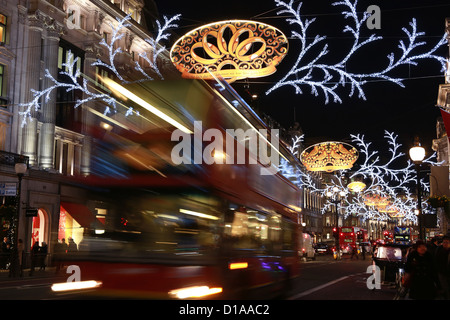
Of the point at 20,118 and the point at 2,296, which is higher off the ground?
the point at 20,118

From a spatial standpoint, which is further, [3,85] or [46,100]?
[46,100]

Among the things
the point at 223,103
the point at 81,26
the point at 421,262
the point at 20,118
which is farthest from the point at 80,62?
the point at 421,262

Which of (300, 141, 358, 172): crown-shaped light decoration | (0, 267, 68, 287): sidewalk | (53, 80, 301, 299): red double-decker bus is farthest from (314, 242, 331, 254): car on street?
(53, 80, 301, 299): red double-decker bus

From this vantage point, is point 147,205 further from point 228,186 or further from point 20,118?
point 20,118

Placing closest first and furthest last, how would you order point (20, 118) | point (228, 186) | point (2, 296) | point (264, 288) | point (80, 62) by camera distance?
point (228, 186), point (264, 288), point (2, 296), point (20, 118), point (80, 62)

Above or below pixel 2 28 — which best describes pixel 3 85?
below

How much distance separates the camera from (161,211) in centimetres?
864

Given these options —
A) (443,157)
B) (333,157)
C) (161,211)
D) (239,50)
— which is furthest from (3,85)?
(443,157)

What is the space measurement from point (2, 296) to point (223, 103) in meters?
8.79

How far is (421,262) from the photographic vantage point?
9789 millimetres

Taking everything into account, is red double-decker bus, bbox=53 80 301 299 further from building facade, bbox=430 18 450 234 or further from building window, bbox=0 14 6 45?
building window, bbox=0 14 6 45

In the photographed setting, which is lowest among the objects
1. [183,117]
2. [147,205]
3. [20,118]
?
[147,205]

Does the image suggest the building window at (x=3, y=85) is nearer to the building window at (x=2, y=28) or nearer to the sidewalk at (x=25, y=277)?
the building window at (x=2, y=28)

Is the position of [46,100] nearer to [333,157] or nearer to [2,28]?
[2,28]
